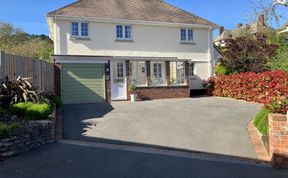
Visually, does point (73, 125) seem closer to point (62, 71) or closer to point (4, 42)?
point (62, 71)

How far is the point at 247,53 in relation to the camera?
89.2 feet

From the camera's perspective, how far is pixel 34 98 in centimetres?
1155

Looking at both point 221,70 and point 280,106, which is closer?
point 280,106

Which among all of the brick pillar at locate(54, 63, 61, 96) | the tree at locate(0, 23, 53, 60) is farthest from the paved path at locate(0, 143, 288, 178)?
the tree at locate(0, 23, 53, 60)

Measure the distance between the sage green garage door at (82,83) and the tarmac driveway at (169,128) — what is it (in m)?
4.17

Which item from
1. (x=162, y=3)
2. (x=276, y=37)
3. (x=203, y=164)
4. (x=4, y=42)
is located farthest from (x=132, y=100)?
(x=4, y=42)

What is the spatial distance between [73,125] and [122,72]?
955 centimetres

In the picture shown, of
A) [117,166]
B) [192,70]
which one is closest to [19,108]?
[117,166]

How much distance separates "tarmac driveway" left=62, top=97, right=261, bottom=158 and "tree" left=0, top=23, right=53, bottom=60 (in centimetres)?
2395

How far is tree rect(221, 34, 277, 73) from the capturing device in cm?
2662

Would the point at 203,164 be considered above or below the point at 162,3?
below

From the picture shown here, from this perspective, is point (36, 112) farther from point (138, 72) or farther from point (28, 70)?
point (138, 72)

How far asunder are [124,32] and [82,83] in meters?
5.49

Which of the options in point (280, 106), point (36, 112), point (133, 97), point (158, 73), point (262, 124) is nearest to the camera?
point (280, 106)
